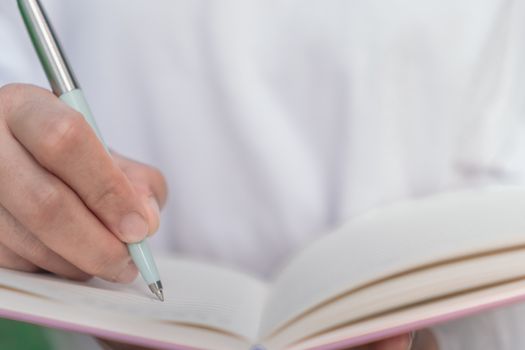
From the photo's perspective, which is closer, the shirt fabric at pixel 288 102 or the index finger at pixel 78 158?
the index finger at pixel 78 158

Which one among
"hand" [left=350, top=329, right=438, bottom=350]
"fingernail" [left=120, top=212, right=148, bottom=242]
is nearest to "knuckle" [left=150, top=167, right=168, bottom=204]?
"fingernail" [left=120, top=212, right=148, bottom=242]

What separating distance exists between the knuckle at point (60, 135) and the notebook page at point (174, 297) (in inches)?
3.3

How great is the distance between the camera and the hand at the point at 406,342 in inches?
17.2

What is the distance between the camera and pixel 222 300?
53 centimetres

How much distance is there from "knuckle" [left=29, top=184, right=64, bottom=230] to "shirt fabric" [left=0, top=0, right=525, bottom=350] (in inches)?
10.6

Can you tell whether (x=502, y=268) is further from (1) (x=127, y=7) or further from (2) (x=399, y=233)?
(1) (x=127, y=7)

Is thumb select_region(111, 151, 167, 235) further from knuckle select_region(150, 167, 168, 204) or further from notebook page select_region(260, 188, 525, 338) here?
notebook page select_region(260, 188, 525, 338)

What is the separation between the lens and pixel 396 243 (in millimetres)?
526

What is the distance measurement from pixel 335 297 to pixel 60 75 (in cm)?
24

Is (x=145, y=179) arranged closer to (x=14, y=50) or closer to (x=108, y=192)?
(x=108, y=192)

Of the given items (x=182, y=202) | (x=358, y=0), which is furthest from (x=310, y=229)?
(x=358, y=0)

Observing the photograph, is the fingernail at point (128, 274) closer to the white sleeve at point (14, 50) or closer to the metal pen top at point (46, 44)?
the metal pen top at point (46, 44)

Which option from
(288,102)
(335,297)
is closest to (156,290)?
(335,297)

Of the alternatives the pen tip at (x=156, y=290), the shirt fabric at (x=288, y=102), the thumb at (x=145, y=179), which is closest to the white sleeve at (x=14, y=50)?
the shirt fabric at (x=288, y=102)
